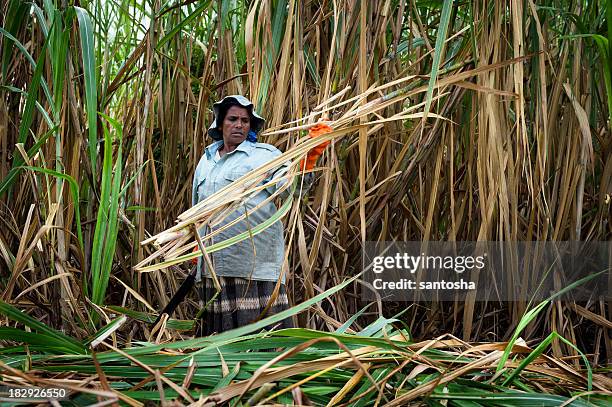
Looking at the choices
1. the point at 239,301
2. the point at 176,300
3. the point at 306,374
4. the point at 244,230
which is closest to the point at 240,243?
the point at 244,230

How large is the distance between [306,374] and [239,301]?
1.20 metres

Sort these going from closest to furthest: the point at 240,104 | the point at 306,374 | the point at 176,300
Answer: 1. the point at 306,374
2. the point at 176,300
3. the point at 240,104

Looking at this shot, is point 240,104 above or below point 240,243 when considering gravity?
above

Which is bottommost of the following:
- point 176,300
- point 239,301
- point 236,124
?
point 239,301

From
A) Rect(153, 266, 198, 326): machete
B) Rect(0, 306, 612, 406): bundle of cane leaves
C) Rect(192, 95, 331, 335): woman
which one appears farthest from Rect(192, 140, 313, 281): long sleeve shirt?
Rect(0, 306, 612, 406): bundle of cane leaves

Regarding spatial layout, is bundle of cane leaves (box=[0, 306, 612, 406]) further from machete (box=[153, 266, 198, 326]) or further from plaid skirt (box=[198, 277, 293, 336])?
plaid skirt (box=[198, 277, 293, 336])

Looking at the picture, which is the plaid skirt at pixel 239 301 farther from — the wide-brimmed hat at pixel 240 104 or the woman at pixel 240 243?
the wide-brimmed hat at pixel 240 104

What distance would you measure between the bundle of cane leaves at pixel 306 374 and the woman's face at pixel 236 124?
3.58 ft

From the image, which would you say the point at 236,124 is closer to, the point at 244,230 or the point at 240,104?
the point at 240,104

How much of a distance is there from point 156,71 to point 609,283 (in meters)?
1.60

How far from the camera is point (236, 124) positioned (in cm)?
238

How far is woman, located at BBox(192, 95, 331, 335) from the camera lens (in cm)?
236

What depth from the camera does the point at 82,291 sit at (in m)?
1.83

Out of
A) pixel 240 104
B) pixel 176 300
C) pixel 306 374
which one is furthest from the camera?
pixel 240 104
